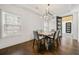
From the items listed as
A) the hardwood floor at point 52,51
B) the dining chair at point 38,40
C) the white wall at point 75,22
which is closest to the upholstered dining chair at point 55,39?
the hardwood floor at point 52,51

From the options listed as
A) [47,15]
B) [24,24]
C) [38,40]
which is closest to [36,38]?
[38,40]

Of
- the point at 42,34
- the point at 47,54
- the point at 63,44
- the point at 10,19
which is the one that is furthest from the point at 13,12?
the point at 63,44

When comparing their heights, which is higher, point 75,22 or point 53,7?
point 53,7

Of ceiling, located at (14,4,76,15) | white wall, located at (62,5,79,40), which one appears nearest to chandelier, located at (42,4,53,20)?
ceiling, located at (14,4,76,15)

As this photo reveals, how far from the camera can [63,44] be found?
2.39 metres

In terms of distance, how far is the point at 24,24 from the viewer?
242 centimetres

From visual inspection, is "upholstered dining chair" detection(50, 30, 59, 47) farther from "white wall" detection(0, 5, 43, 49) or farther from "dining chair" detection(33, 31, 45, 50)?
"white wall" detection(0, 5, 43, 49)

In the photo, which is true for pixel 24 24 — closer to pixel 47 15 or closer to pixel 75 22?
pixel 47 15

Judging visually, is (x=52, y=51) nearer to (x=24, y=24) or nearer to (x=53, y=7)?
(x=24, y=24)

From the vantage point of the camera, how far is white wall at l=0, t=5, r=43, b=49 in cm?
224

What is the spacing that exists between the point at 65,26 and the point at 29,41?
1019 millimetres

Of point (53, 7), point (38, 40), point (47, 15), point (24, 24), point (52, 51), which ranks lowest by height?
point (52, 51)

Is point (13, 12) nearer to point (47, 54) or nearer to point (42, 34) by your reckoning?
point (42, 34)
